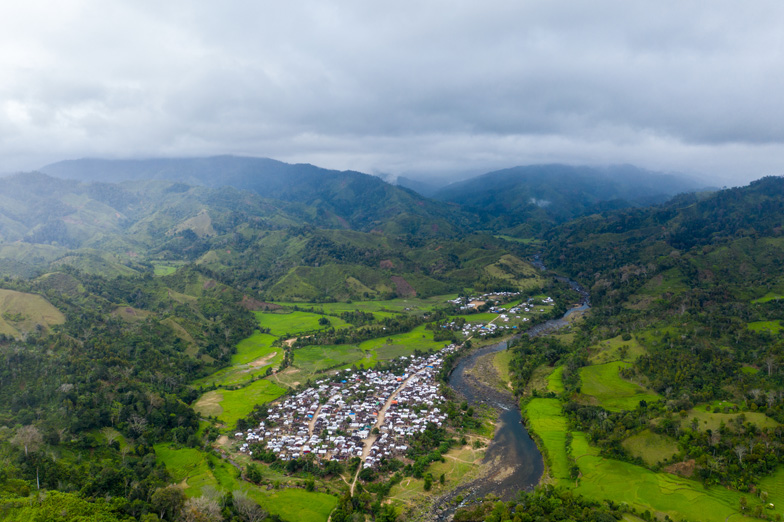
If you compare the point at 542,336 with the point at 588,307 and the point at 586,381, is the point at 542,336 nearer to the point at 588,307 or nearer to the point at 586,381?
the point at 586,381

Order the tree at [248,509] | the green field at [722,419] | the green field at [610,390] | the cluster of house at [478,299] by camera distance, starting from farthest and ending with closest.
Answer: the cluster of house at [478,299] < the green field at [610,390] < the green field at [722,419] < the tree at [248,509]

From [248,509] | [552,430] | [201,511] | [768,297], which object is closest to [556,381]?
[552,430]

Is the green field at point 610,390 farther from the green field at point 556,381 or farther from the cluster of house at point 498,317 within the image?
the cluster of house at point 498,317

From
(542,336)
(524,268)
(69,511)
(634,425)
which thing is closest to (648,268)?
(524,268)

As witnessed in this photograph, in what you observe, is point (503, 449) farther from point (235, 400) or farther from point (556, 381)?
point (235, 400)

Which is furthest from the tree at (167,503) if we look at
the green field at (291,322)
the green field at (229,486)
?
the green field at (291,322)
